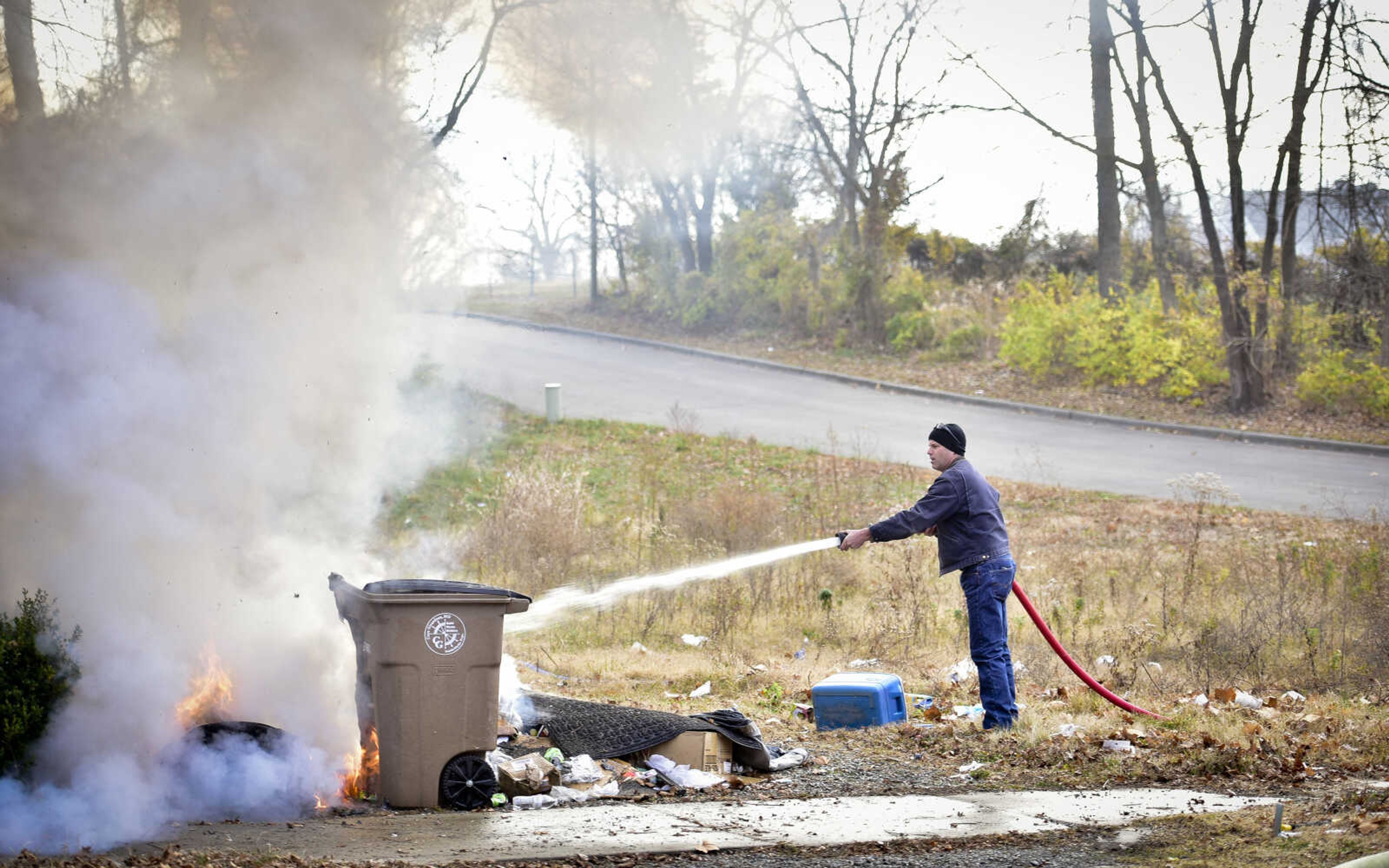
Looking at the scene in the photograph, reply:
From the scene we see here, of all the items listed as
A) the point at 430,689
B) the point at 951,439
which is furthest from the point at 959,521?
the point at 430,689

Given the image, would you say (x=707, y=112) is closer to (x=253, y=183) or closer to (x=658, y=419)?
(x=658, y=419)

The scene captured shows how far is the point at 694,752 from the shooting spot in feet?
19.6

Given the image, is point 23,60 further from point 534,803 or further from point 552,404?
point 552,404

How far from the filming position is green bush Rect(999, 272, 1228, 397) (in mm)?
18797

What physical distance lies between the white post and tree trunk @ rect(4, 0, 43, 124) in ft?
34.7

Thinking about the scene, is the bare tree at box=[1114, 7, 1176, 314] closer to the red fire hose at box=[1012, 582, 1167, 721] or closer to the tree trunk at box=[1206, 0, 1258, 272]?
the tree trunk at box=[1206, 0, 1258, 272]

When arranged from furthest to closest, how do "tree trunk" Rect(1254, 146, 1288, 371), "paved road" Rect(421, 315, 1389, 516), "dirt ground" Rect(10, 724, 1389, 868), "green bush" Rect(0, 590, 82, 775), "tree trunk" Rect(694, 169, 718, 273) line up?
1. "tree trunk" Rect(694, 169, 718, 273)
2. "tree trunk" Rect(1254, 146, 1288, 371)
3. "paved road" Rect(421, 315, 1389, 516)
4. "green bush" Rect(0, 590, 82, 775)
5. "dirt ground" Rect(10, 724, 1389, 868)

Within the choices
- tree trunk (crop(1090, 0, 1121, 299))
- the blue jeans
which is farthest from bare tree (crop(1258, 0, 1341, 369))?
the blue jeans

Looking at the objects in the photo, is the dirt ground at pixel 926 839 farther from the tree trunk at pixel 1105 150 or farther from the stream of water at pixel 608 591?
the tree trunk at pixel 1105 150

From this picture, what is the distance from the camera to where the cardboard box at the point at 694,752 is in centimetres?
596

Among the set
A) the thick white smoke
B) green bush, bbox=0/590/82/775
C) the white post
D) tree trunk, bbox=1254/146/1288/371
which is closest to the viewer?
green bush, bbox=0/590/82/775

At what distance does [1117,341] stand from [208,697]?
671 inches

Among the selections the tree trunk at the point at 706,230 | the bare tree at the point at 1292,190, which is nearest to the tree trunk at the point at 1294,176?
the bare tree at the point at 1292,190

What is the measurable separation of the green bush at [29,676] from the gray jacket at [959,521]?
3905mm
